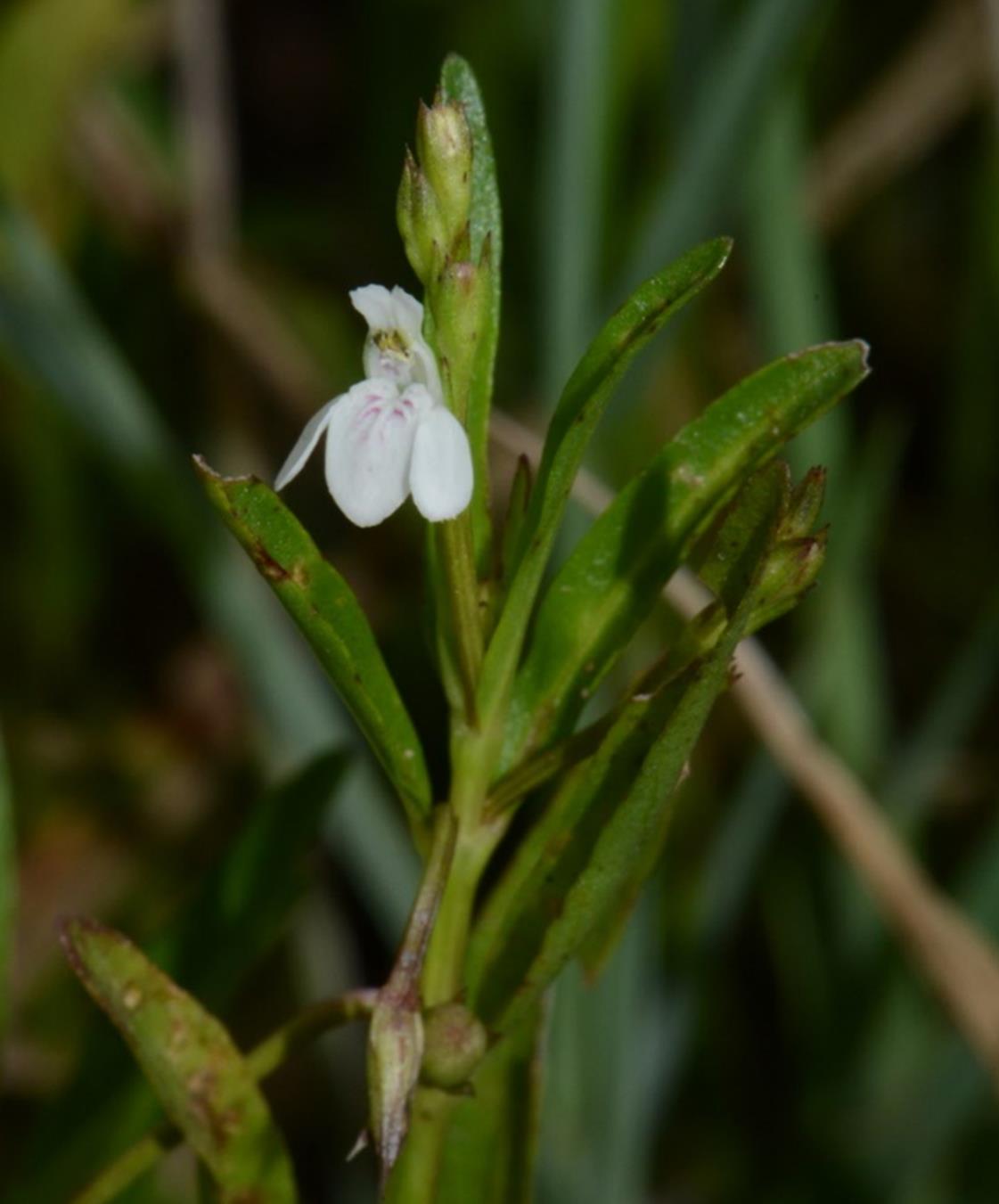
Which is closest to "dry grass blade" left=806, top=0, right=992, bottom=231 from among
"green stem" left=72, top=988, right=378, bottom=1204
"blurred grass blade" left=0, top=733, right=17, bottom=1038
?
"blurred grass blade" left=0, top=733, right=17, bottom=1038

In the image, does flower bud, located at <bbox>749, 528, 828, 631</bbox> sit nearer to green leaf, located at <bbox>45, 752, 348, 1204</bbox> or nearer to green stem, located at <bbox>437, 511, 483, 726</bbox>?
green stem, located at <bbox>437, 511, 483, 726</bbox>

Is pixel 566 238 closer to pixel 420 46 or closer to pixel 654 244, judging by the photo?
pixel 654 244

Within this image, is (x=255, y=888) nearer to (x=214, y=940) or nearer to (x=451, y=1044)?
(x=214, y=940)

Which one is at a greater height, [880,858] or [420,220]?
[420,220]

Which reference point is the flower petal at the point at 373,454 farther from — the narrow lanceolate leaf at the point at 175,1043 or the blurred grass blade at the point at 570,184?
the blurred grass blade at the point at 570,184

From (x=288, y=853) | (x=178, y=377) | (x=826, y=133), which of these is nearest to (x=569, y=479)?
(x=288, y=853)

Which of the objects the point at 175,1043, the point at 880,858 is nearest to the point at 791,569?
the point at 175,1043

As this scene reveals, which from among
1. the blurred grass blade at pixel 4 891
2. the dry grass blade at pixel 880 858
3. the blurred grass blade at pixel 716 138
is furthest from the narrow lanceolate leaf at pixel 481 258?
the blurred grass blade at pixel 716 138
